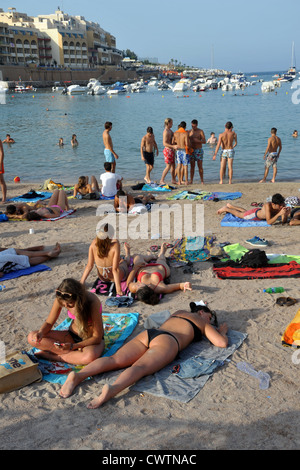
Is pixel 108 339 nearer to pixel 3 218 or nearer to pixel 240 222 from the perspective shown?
pixel 240 222

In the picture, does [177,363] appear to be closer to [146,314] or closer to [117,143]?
[146,314]

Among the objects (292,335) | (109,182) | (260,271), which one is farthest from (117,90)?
(292,335)

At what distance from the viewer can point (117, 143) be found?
72.8 feet

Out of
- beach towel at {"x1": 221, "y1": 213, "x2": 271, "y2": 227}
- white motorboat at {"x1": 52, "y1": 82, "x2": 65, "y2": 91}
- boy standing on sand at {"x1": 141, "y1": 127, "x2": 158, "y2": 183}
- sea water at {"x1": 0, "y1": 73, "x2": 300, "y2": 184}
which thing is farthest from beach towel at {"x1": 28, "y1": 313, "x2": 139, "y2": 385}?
white motorboat at {"x1": 52, "y1": 82, "x2": 65, "y2": 91}

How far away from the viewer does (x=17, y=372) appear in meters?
3.69

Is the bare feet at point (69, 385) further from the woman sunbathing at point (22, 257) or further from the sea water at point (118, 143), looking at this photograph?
the sea water at point (118, 143)

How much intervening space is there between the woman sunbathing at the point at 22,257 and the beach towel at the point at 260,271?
2.66m

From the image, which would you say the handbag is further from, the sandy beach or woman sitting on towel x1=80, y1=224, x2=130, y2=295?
A: woman sitting on towel x1=80, y1=224, x2=130, y2=295

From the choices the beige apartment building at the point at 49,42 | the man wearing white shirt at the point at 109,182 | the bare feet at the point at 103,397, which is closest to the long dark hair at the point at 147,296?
the bare feet at the point at 103,397

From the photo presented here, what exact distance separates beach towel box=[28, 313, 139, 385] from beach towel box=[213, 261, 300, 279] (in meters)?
1.62
